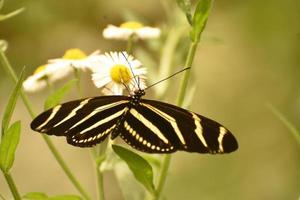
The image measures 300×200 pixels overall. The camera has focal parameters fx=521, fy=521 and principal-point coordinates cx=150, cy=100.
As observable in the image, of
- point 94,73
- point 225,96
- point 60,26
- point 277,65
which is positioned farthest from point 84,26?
point 94,73

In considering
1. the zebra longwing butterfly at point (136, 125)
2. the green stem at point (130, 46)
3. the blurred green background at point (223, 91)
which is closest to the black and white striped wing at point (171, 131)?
the zebra longwing butterfly at point (136, 125)

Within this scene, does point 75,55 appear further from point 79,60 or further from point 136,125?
point 136,125

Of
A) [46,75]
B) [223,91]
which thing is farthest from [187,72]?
[223,91]

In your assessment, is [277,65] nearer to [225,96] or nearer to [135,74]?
[225,96]

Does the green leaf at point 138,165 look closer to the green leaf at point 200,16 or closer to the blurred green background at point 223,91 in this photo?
the green leaf at point 200,16

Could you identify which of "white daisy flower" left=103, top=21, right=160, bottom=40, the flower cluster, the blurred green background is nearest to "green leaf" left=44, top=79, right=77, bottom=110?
the flower cluster
